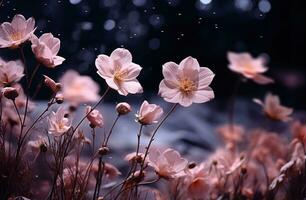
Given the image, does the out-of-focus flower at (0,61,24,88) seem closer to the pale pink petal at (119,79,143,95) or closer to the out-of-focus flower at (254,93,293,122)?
the pale pink petal at (119,79,143,95)

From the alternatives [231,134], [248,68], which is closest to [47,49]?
[248,68]

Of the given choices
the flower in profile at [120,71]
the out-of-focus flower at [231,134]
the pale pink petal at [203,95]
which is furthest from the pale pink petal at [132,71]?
the out-of-focus flower at [231,134]

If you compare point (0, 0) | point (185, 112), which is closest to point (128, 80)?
point (0, 0)

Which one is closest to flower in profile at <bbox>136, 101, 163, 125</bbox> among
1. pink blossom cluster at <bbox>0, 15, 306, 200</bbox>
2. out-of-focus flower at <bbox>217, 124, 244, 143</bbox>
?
pink blossom cluster at <bbox>0, 15, 306, 200</bbox>

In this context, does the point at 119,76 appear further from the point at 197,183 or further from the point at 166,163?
the point at 197,183

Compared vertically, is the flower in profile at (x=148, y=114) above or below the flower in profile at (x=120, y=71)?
below

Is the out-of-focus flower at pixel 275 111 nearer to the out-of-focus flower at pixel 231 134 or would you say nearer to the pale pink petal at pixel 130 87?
the out-of-focus flower at pixel 231 134
